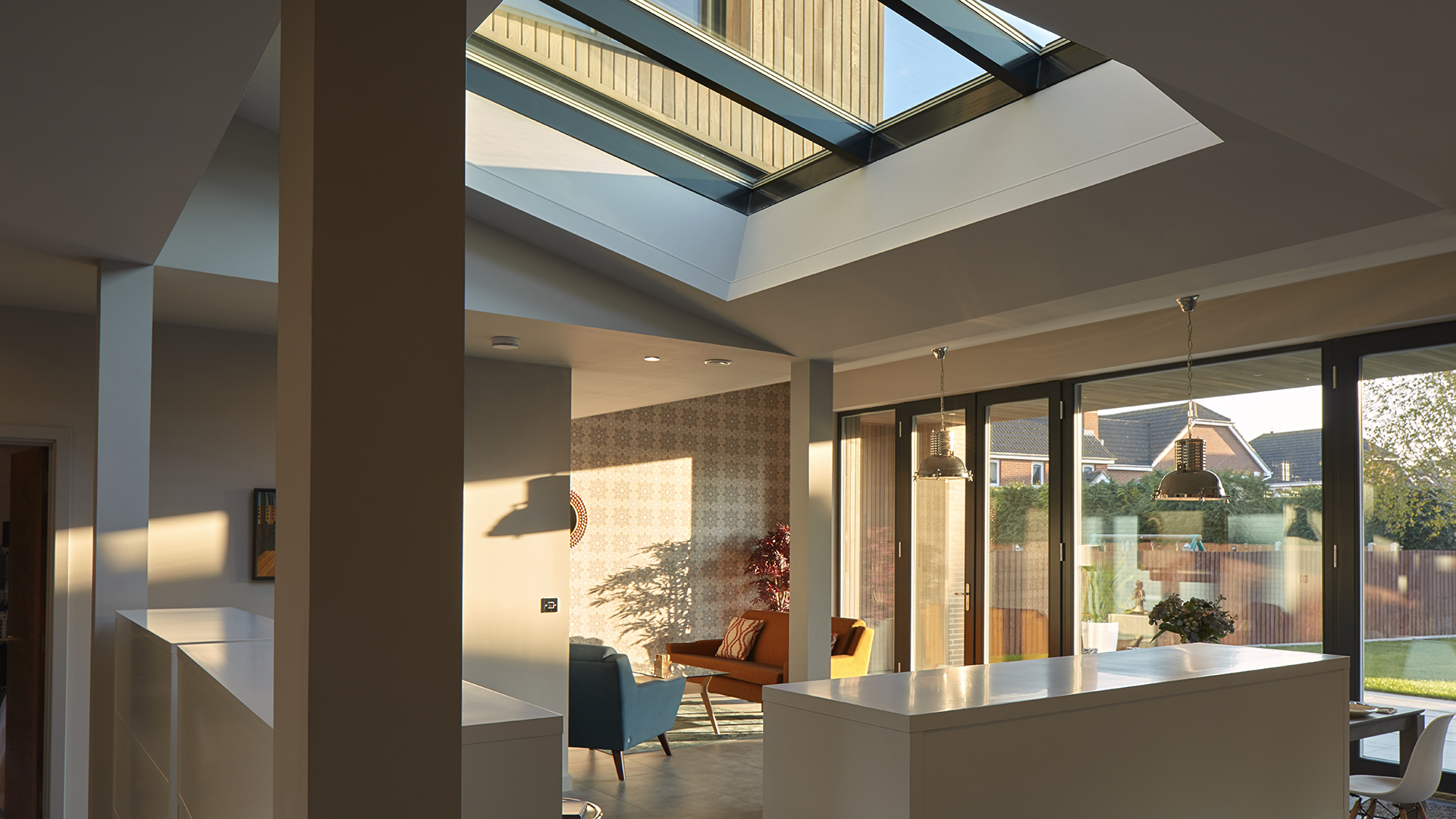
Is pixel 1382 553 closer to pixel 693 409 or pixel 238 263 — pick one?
pixel 238 263

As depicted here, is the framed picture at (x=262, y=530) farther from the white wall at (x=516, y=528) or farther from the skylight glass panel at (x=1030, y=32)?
the skylight glass panel at (x=1030, y=32)

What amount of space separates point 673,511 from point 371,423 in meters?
9.48

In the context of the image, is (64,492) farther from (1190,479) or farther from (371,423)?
(1190,479)

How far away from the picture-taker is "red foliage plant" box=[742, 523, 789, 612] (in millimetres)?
10727

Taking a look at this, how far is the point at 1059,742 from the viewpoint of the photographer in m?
2.47

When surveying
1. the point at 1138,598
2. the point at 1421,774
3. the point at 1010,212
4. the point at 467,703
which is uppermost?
the point at 1010,212

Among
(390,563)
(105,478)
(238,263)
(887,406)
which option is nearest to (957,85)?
(238,263)

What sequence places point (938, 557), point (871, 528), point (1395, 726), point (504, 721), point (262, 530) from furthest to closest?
point (871, 528) → point (938, 557) → point (262, 530) → point (1395, 726) → point (504, 721)

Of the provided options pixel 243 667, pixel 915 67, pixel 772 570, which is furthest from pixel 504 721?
pixel 772 570

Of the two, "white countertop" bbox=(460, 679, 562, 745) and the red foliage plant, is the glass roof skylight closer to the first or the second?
"white countertop" bbox=(460, 679, 562, 745)

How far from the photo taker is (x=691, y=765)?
6.26 meters

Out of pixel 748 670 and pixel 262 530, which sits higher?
pixel 262 530

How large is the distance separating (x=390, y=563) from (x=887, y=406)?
7.73 m

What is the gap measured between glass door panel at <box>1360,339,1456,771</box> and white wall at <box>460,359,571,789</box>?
4.56 metres
